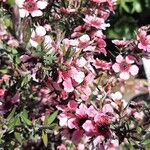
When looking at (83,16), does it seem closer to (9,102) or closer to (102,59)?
(102,59)

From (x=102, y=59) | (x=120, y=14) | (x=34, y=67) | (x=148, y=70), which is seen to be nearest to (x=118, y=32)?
(x=120, y=14)

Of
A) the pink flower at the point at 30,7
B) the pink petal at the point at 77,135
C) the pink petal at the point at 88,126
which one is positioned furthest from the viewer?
the pink flower at the point at 30,7

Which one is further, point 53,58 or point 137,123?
point 137,123

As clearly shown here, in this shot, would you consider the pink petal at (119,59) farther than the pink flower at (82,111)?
Yes

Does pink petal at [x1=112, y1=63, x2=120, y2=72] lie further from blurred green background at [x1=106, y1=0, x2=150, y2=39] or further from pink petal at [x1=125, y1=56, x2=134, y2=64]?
blurred green background at [x1=106, y1=0, x2=150, y2=39]

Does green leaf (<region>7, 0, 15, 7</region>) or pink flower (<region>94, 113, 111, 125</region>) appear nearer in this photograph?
pink flower (<region>94, 113, 111, 125</region>)

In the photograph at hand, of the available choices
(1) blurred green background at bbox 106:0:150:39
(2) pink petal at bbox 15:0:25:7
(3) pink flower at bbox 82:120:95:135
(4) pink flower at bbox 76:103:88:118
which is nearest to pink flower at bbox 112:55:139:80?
(4) pink flower at bbox 76:103:88:118

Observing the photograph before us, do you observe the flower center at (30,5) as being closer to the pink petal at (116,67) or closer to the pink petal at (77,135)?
the pink petal at (116,67)

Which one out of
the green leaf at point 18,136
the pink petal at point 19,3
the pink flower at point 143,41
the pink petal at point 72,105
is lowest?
the green leaf at point 18,136

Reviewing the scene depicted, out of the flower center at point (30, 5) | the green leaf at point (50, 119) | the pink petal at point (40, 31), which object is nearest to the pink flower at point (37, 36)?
the pink petal at point (40, 31)
